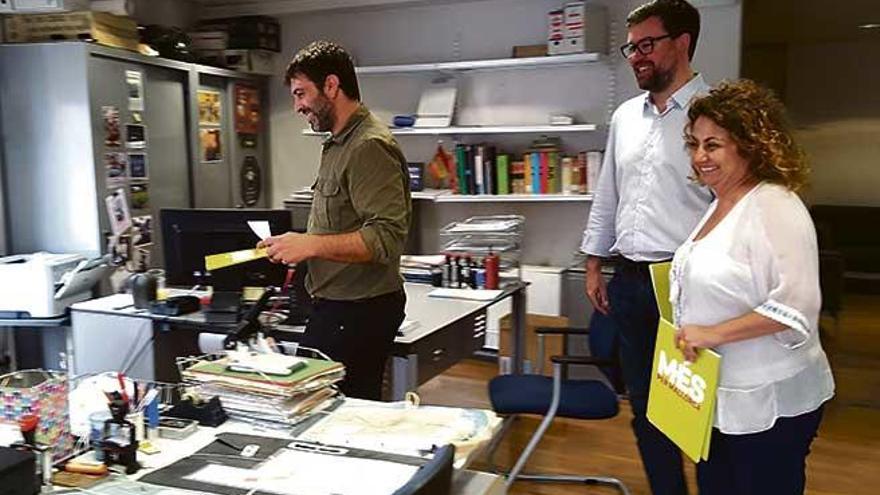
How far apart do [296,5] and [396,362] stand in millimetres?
3647

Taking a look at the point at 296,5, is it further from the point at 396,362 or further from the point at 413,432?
the point at 413,432

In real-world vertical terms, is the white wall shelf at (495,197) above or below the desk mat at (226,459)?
above

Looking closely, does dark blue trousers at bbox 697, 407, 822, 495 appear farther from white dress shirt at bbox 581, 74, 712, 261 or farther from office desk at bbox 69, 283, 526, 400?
office desk at bbox 69, 283, 526, 400

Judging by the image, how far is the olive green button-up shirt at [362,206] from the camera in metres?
2.21

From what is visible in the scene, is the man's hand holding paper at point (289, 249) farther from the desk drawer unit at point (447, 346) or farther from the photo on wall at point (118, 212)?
the photo on wall at point (118, 212)

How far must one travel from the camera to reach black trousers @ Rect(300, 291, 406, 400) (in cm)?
232

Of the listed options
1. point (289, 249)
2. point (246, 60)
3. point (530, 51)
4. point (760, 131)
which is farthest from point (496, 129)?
point (760, 131)

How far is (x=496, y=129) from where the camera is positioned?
4.88 meters

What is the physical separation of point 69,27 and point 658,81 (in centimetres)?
334

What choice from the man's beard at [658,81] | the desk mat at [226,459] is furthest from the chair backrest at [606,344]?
the desk mat at [226,459]

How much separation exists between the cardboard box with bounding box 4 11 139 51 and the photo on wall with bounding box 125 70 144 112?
0.16 m

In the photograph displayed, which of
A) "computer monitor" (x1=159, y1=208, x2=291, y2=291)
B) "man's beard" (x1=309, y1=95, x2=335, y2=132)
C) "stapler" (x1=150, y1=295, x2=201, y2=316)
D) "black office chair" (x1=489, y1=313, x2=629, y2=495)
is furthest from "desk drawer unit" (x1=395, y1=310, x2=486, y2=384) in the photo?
"stapler" (x1=150, y1=295, x2=201, y2=316)

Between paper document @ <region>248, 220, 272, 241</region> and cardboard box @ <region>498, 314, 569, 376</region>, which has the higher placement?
paper document @ <region>248, 220, 272, 241</region>

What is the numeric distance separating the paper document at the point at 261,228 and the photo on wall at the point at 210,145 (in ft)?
8.44
